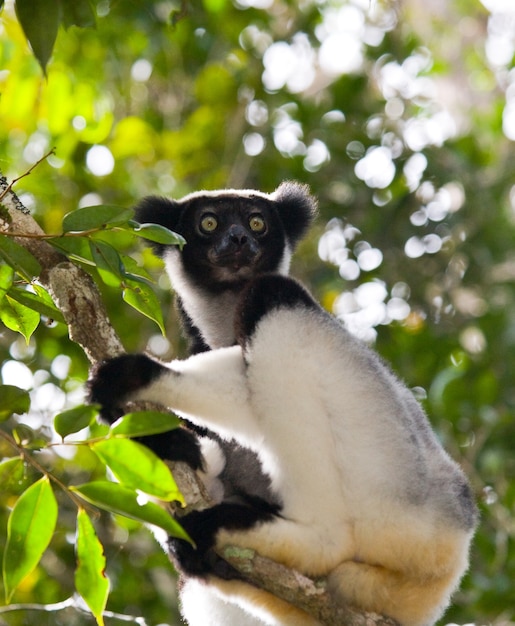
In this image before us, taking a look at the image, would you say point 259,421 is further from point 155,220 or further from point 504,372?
point 504,372

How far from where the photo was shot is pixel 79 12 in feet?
8.22

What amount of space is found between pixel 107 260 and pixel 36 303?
337 millimetres

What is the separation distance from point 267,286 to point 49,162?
3177mm

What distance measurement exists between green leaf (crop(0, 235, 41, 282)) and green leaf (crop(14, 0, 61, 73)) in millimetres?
470

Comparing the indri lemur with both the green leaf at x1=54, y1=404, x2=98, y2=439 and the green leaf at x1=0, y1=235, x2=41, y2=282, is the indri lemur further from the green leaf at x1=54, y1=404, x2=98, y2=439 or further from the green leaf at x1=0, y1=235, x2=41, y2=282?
the green leaf at x1=54, y1=404, x2=98, y2=439

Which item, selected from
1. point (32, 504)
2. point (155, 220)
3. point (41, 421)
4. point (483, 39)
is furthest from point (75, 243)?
point (483, 39)

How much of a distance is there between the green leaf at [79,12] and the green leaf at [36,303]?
0.82 metres

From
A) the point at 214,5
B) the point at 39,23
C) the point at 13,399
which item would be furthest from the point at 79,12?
the point at 214,5

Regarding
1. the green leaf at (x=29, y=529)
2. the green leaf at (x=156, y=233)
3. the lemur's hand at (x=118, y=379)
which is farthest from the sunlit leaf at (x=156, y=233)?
the green leaf at (x=29, y=529)

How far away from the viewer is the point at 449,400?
5.42 metres

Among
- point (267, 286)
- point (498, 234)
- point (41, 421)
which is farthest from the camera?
point (498, 234)

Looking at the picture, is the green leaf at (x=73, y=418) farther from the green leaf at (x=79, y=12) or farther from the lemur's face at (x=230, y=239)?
the lemur's face at (x=230, y=239)

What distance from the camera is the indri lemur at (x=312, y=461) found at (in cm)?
254

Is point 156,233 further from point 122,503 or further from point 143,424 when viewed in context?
point 122,503
